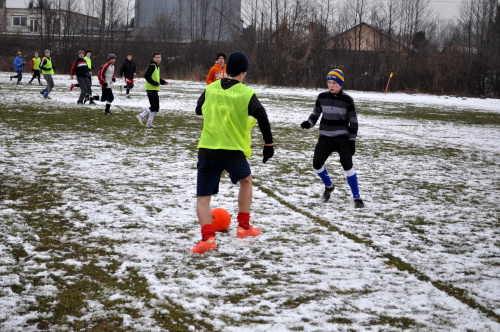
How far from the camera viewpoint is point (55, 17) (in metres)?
62.5

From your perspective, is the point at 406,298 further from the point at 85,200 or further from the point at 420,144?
the point at 420,144

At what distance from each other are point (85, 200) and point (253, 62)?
141 feet

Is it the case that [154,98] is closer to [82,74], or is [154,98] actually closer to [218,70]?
[218,70]

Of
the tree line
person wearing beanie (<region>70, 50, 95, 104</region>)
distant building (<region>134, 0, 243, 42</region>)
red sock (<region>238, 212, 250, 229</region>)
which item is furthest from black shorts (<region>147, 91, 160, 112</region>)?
distant building (<region>134, 0, 243, 42</region>)

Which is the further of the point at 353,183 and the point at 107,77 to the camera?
A: the point at 107,77

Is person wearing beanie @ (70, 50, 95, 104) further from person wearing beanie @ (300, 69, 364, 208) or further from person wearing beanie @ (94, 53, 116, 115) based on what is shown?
person wearing beanie @ (300, 69, 364, 208)

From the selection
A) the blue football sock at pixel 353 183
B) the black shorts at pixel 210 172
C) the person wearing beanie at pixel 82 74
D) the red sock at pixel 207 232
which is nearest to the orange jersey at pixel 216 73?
the person wearing beanie at pixel 82 74

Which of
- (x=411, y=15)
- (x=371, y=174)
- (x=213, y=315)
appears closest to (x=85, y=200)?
(x=213, y=315)

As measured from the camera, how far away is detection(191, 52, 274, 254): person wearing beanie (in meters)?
4.85

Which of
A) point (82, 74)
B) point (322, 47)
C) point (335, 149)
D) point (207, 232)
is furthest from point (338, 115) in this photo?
point (322, 47)

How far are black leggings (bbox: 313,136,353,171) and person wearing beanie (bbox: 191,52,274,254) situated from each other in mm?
2033

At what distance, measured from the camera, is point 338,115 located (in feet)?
22.2

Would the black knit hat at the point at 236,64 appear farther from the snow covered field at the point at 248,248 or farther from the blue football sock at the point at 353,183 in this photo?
the blue football sock at the point at 353,183

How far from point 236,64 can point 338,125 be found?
91.1 inches
